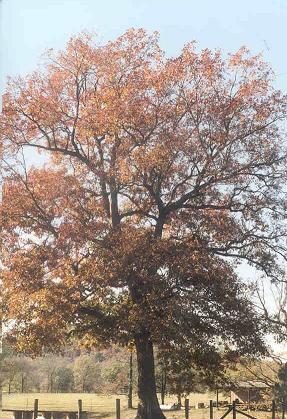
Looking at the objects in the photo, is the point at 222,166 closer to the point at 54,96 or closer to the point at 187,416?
the point at 54,96

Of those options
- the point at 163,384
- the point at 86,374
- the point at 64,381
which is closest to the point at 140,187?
the point at 163,384

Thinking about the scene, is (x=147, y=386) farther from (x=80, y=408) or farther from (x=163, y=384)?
(x=80, y=408)

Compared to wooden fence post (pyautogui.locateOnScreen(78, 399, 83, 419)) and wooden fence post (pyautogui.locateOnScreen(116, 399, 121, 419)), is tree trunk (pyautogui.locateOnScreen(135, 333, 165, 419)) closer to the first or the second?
wooden fence post (pyautogui.locateOnScreen(116, 399, 121, 419))

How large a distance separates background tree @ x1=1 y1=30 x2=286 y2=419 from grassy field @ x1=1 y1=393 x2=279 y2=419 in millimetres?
486

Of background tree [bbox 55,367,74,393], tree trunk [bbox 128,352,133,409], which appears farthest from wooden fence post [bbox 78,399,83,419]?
background tree [bbox 55,367,74,393]

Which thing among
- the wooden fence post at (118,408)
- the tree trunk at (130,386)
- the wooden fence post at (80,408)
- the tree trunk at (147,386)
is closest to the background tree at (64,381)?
Result: the wooden fence post at (80,408)

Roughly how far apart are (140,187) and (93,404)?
2.58 metres

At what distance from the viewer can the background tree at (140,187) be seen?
4559 mm

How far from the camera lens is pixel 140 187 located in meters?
4.91

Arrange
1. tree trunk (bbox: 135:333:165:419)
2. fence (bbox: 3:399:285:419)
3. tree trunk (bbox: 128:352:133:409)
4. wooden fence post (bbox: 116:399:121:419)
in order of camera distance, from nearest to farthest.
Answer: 1. tree trunk (bbox: 135:333:165:419)
2. fence (bbox: 3:399:285:419)
3. tree trunk (bbox: 128:352:133:409)
4. wooden fence post (bbox: 116:399:121:419)

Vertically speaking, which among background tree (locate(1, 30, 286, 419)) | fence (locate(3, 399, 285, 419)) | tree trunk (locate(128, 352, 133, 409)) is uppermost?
background tree (locate(1, 30, 286, 419))

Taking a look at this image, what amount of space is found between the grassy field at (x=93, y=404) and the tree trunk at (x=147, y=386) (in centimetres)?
16

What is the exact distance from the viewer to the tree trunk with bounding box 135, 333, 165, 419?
4754 millimetres

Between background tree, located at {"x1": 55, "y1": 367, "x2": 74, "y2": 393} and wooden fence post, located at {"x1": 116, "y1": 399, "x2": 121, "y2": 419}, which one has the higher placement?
background tree, located at {"x1": 55, "y1": 367, "x2": 74, "y2": 393}
